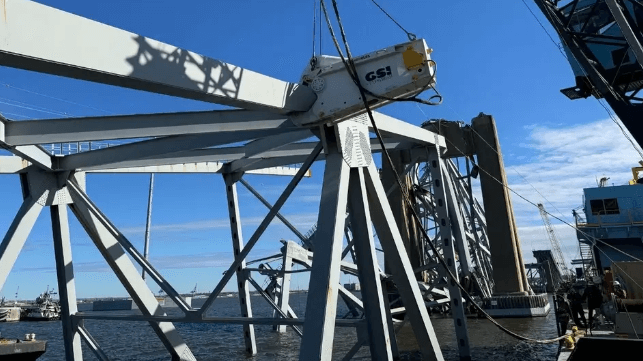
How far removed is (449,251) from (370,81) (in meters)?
6.93

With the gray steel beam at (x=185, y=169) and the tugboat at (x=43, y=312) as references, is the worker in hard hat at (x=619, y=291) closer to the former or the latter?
the gray steel beam at (x=185, y=169)

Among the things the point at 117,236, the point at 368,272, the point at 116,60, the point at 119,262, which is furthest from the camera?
the point at 119,262

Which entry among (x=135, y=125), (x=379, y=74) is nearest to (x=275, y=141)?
(x=135, y=125)

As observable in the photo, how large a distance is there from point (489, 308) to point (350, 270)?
13238 mm

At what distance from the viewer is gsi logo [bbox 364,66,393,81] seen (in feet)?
27.3

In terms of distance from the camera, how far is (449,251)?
13.6m

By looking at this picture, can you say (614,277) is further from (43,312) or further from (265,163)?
(43,312)

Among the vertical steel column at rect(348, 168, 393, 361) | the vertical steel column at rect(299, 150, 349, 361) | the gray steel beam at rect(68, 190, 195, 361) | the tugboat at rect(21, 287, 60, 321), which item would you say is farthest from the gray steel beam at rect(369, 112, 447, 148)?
the tugboat at rect(21, 287, 60, 321)

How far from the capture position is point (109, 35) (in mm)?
5609

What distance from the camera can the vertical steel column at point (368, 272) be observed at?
8648 millimetres

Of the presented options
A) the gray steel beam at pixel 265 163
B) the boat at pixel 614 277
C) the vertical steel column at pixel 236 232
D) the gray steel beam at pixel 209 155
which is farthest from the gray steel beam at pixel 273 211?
the boat at pixel 614 277

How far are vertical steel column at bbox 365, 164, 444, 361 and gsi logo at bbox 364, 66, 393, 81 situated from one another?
6.92ft

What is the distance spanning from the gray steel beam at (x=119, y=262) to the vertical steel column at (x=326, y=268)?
6300 millimetres

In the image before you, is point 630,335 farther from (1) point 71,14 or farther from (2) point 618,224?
(2) point 618,224
